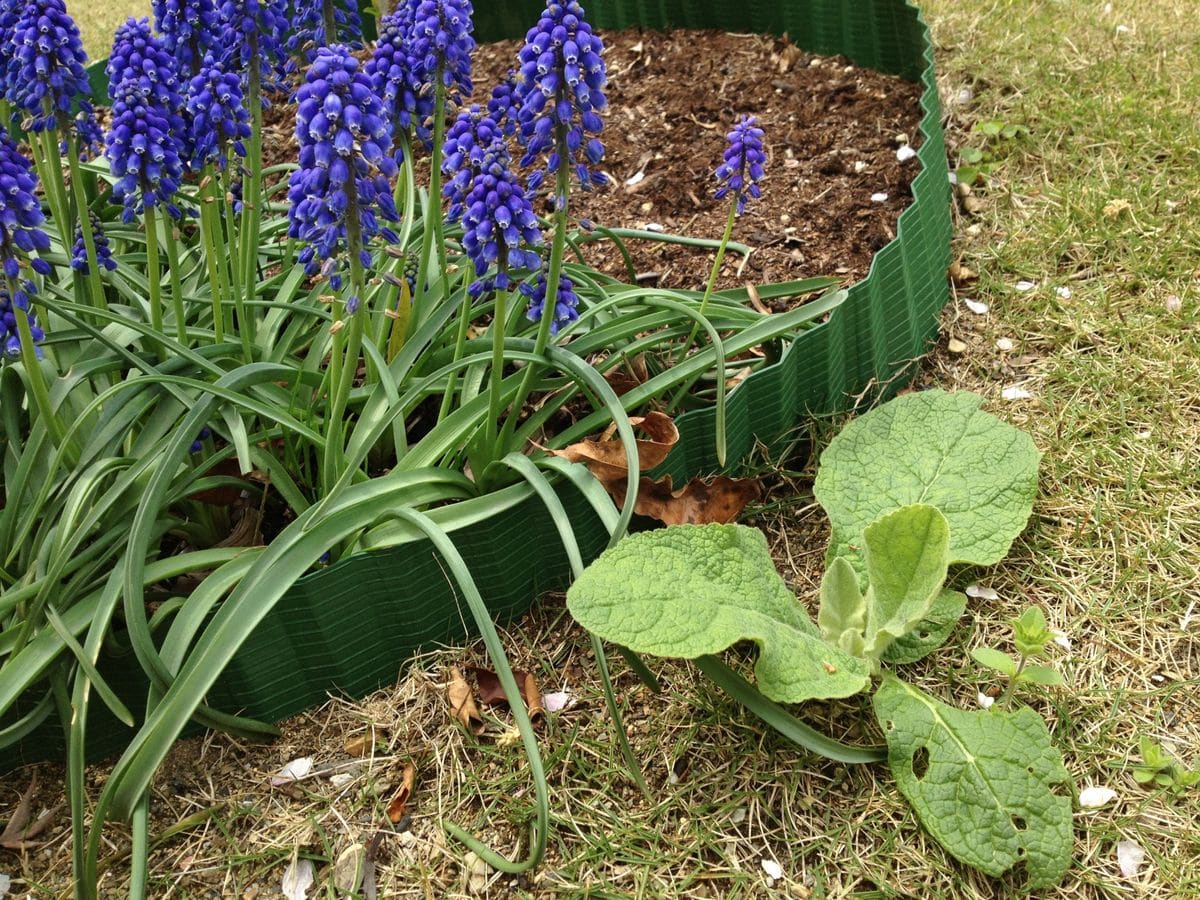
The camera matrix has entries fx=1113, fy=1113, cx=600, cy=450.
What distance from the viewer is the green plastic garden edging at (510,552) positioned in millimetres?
2820

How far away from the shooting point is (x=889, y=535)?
281cm

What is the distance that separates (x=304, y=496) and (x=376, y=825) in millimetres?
938

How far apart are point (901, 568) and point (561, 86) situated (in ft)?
4.75

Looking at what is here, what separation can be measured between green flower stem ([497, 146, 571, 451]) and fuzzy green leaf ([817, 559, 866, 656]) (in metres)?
0.95

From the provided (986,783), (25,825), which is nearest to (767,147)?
(986,783)

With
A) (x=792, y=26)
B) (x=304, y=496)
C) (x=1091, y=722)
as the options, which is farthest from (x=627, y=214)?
(x=1091, y=722)

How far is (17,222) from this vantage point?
2537 mm

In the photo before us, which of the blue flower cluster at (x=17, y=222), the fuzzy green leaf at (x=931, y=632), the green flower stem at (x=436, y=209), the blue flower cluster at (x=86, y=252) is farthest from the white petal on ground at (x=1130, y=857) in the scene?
the blue flower cluster at (x=86, y=252)

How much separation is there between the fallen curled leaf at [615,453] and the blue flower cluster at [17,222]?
4.51ft

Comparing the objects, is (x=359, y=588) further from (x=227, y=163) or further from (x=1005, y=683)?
(x=1005, y=683)

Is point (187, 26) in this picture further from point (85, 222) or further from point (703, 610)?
point (703, 610)

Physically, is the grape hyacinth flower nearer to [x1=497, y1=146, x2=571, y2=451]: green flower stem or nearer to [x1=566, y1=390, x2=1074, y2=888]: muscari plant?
[x1=497, y1=146, x2=571, y2=451]: green flower stem

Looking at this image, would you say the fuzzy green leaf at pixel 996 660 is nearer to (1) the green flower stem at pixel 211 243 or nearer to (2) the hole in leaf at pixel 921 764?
(2) the hole in leaf at pixel 921 764

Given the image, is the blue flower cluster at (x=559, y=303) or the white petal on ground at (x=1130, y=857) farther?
the blue flower cluster at (x=559, y=303)
